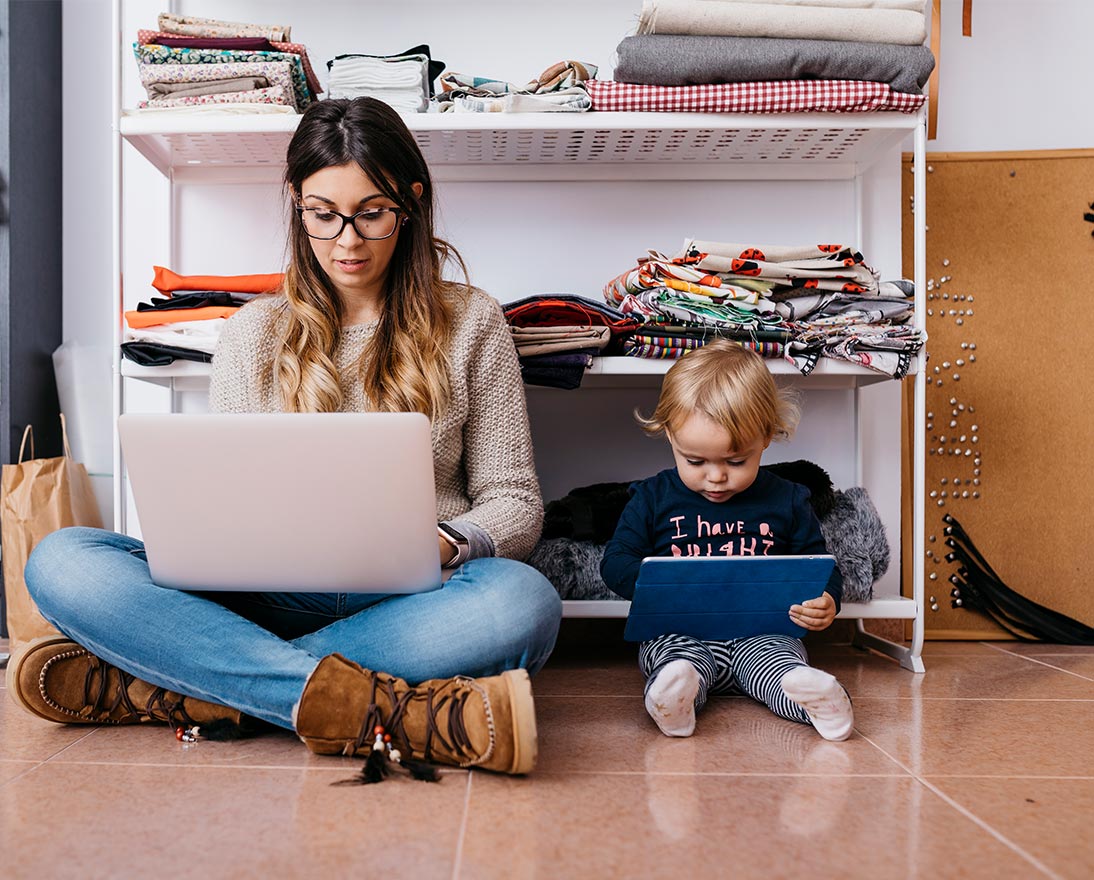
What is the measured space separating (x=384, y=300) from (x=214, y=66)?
0.60 m

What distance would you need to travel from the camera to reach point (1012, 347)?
2.02 m

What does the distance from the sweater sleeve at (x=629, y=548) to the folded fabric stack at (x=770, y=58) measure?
0.69 m

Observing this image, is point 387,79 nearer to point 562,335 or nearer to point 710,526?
point 562,335

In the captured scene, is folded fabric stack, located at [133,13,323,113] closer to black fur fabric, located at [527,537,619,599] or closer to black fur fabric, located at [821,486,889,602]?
black fur fabric, located at [527,537,619,599]

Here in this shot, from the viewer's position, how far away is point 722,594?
1.34 m

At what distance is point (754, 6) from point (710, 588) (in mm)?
997

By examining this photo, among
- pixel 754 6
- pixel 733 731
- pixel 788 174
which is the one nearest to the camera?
pixel 733 731

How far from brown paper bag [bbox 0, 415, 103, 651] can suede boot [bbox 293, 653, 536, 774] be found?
94 cm

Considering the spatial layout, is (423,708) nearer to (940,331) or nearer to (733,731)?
(733,731)

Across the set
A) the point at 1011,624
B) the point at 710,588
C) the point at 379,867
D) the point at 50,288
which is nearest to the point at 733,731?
the point at 710,588

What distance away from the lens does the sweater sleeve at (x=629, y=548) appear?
146 cm

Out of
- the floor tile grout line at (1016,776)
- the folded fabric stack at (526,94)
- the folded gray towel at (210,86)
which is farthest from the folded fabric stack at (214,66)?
the floor tile grout line at (1016,776)

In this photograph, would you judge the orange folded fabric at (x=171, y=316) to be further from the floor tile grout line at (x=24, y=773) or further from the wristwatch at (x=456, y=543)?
the floor tile grout line at (x=24, y=773)

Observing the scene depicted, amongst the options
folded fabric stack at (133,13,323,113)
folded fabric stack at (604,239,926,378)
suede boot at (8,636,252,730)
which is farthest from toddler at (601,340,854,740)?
folded fabric stack at (133,13,323,113)
